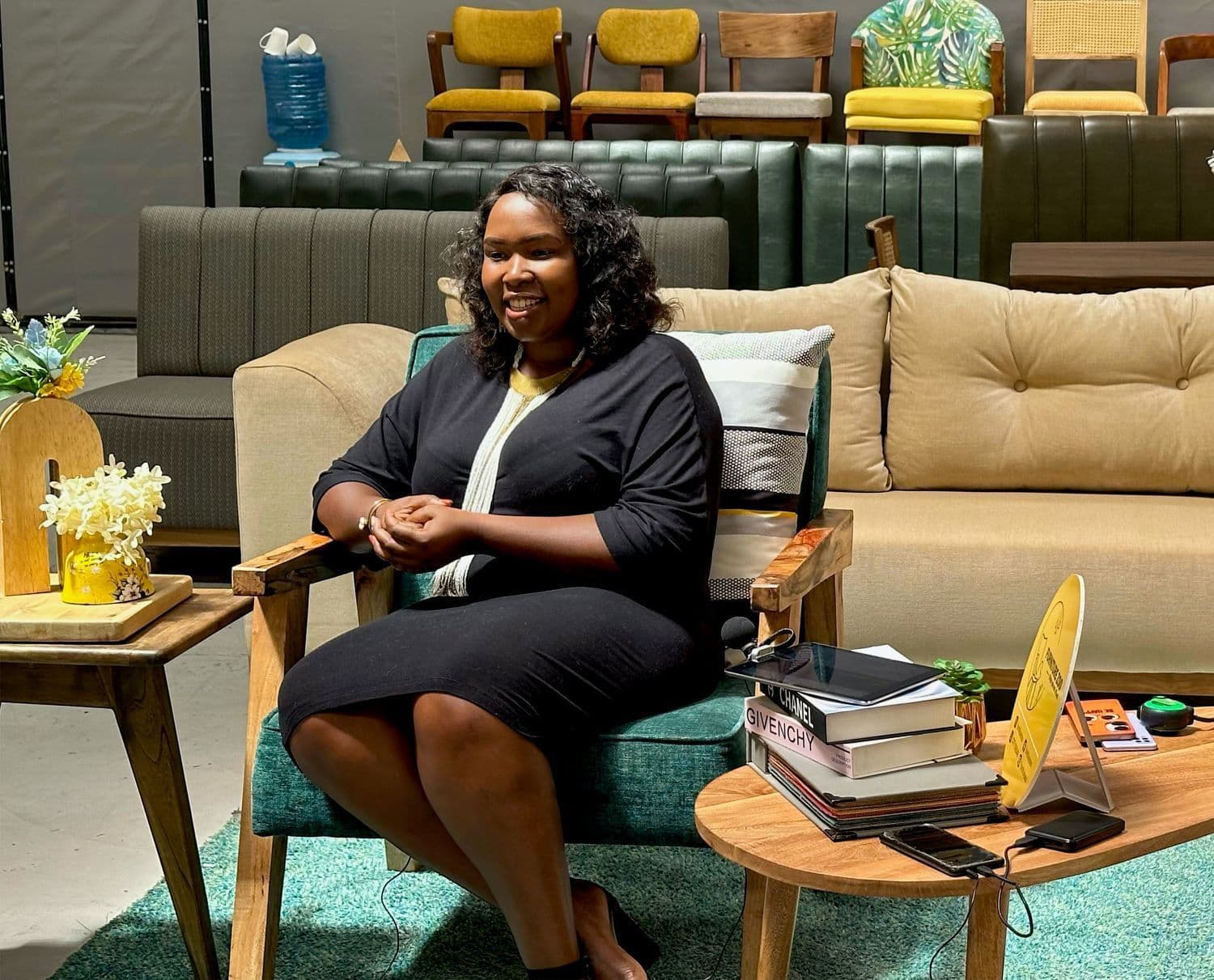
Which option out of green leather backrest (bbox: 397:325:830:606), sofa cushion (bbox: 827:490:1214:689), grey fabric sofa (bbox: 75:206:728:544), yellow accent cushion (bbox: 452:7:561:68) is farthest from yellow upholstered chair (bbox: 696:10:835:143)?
green leather backrest (bbox: 397:325:830:606)

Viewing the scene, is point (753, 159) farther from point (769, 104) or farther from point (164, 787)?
point (164, 787)

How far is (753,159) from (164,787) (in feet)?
15.3

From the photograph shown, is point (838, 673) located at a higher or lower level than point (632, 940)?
higher

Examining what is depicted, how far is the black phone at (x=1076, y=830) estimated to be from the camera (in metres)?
1.43

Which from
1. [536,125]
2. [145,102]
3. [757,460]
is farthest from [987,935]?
[145,102]

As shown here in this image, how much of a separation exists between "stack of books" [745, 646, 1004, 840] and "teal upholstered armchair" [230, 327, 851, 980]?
26 centimetres

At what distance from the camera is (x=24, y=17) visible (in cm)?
864

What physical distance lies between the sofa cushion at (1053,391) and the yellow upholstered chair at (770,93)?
4.65 meters

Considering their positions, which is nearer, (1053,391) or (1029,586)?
(1029,586)

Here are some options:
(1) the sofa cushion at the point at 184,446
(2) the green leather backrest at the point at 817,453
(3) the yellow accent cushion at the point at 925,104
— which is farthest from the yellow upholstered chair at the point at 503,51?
(2) the green leather backrest at the point at 817,453

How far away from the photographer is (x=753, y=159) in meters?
6.14

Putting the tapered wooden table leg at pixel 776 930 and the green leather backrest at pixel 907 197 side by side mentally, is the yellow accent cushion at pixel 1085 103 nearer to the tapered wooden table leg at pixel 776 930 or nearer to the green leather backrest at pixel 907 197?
the green leather backrest at pixel 907 197

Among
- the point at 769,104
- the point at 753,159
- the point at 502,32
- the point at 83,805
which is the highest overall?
the point at 502,32

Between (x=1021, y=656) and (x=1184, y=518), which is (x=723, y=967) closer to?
(x=1021, y=656)
